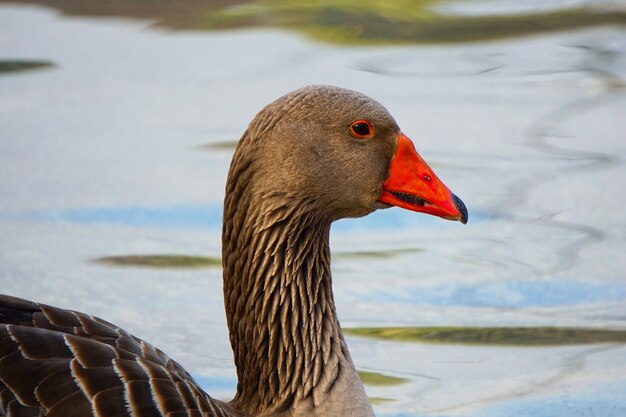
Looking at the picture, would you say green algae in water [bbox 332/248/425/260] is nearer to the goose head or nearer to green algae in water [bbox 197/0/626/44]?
the goose head

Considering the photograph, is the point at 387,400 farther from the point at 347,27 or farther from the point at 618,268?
the point at 347,27

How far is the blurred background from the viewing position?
6.32 metres

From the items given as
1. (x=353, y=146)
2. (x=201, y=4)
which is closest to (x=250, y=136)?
(x=353, y=146)

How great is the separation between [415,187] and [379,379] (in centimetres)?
144

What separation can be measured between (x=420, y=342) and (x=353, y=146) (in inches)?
69.9

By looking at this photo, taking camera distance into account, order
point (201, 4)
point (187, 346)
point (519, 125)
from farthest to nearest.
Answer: point (201, 4)
point (519, 125)
point (187, 346)

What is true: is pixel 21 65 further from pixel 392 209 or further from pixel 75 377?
pixel 75 377

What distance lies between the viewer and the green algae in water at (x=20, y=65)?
397 inches

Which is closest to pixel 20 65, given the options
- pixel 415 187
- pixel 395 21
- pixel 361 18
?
pixel 361 18

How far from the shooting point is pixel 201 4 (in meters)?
12.2

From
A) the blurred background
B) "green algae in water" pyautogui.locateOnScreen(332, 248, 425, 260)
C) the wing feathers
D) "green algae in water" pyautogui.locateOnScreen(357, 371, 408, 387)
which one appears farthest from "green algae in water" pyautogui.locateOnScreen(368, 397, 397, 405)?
"green algae in water" pyautogui.locateOnScreen(332, 248, 425, 260)

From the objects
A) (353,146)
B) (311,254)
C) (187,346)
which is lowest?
(187,346)

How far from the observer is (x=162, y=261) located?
7316mm

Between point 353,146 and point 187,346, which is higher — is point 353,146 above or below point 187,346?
above
